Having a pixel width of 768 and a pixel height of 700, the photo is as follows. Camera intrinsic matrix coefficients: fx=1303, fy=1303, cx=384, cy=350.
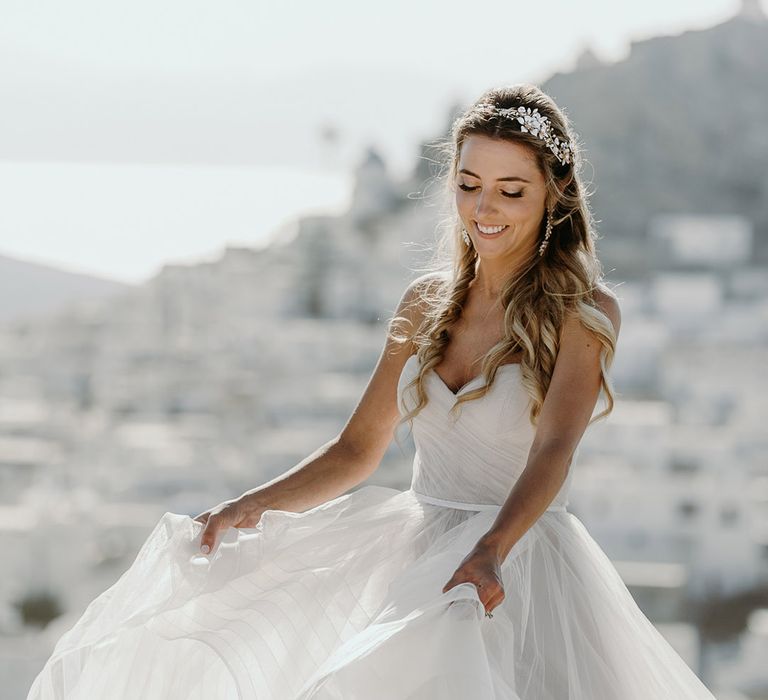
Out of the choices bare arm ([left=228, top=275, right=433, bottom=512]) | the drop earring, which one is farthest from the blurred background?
the drop earring

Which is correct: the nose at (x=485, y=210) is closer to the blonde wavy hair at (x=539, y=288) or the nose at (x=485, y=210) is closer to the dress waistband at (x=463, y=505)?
the blonde wavy hair at (x=539, y=288)

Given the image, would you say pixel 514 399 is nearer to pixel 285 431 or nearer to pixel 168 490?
pixel 168 490

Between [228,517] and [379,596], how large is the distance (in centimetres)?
21

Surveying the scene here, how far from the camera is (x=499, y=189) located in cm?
144

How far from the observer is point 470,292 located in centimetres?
159

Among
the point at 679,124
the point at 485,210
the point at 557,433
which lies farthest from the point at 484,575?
the point at 679,124

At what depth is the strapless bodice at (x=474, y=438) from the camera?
4.75 ft

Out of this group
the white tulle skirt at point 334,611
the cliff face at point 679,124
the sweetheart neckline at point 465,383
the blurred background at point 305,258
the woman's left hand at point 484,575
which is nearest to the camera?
the woman's left hand at point 484,575

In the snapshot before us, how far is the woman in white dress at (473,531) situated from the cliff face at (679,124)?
21.8 metres

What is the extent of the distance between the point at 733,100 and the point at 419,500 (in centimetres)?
2398

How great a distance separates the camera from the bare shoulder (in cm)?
144

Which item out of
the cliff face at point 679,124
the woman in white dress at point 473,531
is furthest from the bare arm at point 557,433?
the cliff face at point 679,124

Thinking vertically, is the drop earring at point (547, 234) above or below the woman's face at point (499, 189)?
below

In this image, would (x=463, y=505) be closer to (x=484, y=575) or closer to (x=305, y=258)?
(x=484, y=575)
